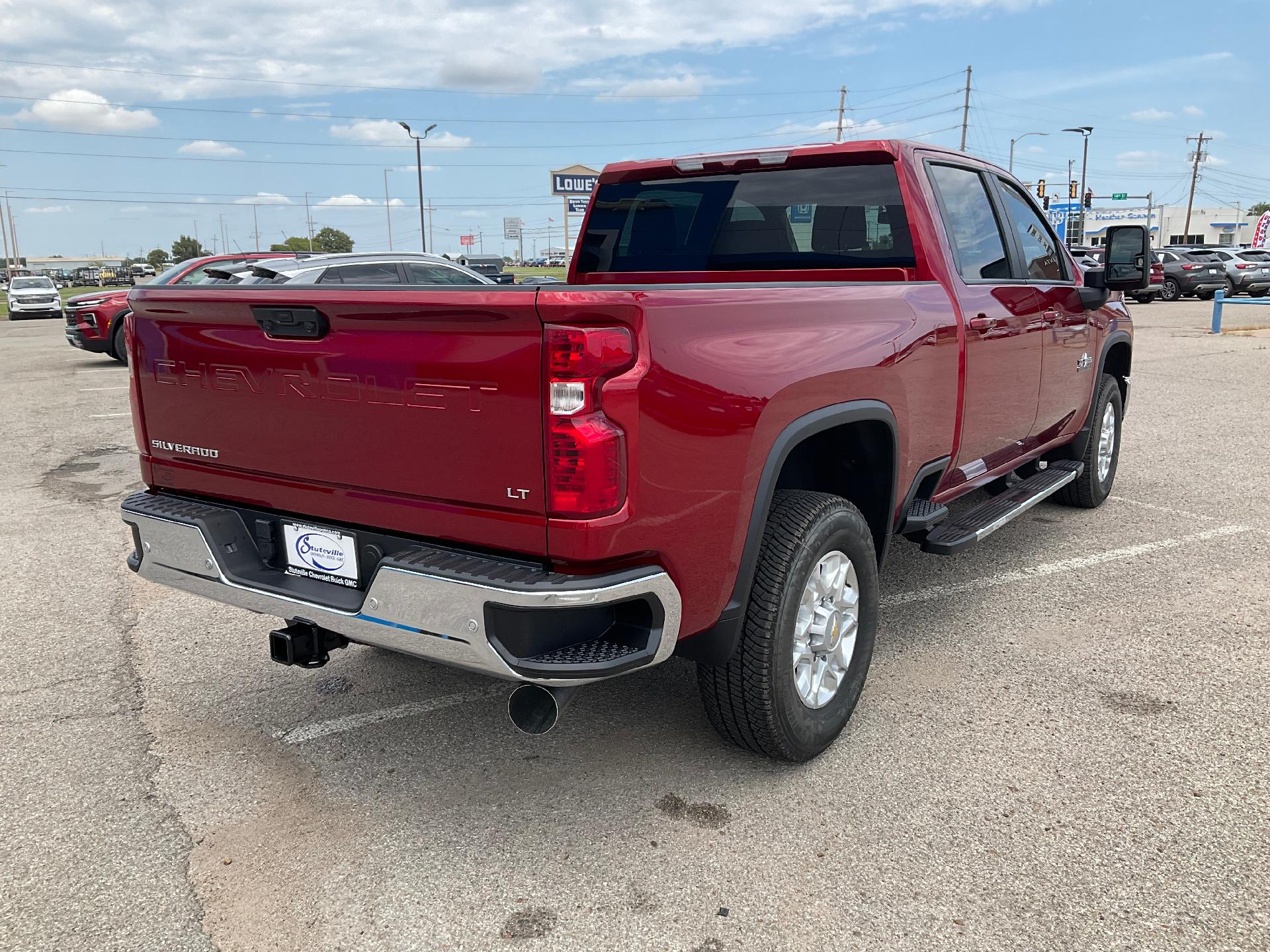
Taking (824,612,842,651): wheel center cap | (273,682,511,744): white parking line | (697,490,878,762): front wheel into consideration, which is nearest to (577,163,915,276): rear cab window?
(697,490,878,762): front wheel

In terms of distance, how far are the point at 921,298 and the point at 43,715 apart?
Result: 359cm

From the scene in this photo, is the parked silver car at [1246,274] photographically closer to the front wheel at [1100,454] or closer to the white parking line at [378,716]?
the front wheel at [1100,454]

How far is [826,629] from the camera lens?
3246 millimetres

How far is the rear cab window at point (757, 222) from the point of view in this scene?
4.07 metres

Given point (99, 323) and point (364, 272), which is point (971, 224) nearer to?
point (364, 272)

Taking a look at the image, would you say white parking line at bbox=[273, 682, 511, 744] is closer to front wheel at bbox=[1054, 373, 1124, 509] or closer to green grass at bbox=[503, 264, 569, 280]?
front wheel at bbox=[1054, 373, 1124, 509]

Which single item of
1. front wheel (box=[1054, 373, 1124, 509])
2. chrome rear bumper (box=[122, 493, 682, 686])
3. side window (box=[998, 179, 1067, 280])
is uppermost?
side window (box=[998, 179, 1067, 280])

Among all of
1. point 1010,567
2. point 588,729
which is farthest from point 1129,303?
point 588,729

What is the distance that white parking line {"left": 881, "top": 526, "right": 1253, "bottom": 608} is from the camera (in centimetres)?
489

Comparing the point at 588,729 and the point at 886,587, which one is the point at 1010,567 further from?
the point at 588,729

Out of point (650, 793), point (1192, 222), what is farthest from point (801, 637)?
point (1192, 222)

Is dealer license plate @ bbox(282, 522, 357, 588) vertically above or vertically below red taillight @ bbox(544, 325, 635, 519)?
below

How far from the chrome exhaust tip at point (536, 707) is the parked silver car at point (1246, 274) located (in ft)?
98.4

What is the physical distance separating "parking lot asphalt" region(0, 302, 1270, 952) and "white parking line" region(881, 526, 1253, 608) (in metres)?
0.04
